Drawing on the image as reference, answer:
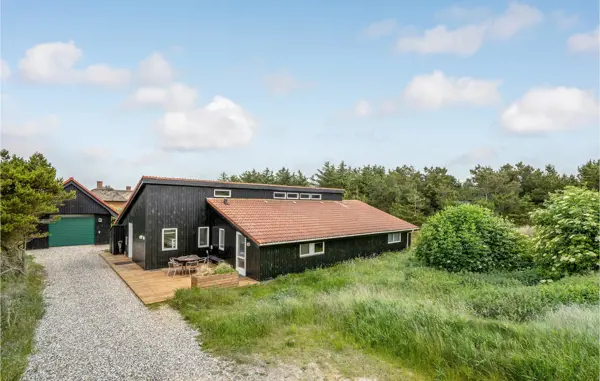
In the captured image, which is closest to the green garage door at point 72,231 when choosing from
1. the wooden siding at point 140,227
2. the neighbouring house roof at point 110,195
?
the neighbouring house roof at point 110,195

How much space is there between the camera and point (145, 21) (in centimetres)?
1293

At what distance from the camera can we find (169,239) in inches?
569

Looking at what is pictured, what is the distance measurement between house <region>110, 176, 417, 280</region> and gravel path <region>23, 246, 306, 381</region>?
3.96 m

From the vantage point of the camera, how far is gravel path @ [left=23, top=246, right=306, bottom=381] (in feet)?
17.6

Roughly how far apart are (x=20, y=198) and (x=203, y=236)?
7344mm

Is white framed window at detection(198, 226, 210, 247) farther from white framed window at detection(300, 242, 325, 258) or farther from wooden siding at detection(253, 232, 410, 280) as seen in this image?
white framed window at detection(300, 242, 325, 258)

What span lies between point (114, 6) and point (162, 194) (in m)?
8.00

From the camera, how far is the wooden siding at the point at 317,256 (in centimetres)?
1271

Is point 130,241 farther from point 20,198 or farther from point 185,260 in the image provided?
point 20,198

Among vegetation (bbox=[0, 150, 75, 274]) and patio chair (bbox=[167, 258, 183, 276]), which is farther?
patio chair (bbox=[167, 258, 183, 276])

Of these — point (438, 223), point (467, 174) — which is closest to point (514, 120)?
point (438, 223)

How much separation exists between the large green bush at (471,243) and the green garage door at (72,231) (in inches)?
899

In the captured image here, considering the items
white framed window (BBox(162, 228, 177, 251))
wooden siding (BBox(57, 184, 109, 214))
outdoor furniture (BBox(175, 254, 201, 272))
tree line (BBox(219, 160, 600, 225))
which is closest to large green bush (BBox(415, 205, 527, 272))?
outdoor furniture (BBox(175, 254, 201, 272))

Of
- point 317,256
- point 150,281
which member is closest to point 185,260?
point 150,281
